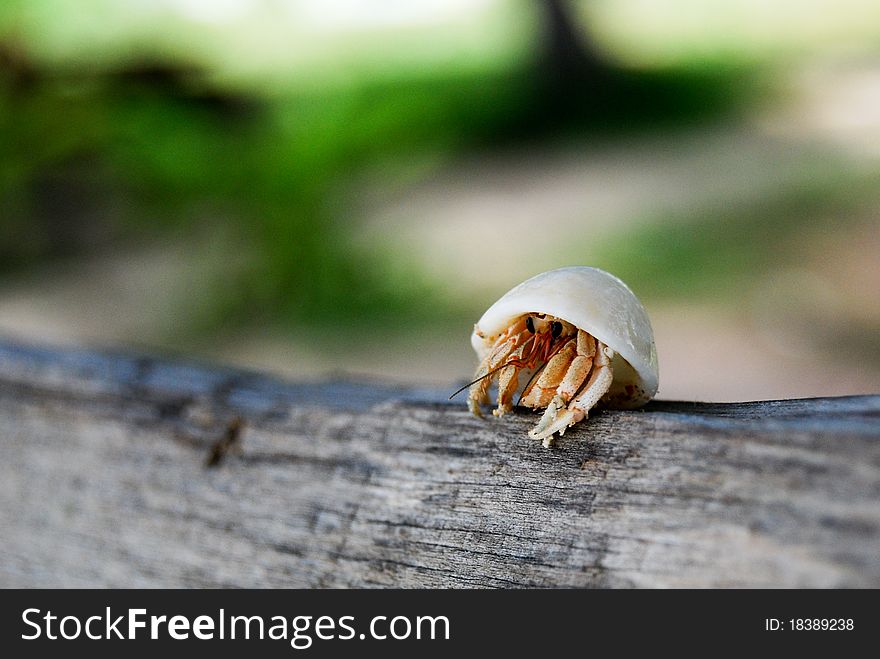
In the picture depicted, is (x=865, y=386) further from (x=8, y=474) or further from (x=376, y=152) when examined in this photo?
(x=8, y=474)

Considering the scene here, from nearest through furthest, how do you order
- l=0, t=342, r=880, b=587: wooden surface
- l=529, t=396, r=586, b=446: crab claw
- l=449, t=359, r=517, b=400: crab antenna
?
l=0, t=342, r=880, b=587: wooden surface
l=529, t=396, r=586, b=446: crab claw
l=449, t=359, r=517, b=400: crab antenna

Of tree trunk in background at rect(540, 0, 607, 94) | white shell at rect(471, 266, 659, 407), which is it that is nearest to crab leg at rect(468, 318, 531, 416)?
white shell at rect(471, 266, 659, 407)

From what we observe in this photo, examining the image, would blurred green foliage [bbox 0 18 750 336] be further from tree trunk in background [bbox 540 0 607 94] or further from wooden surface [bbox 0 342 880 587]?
tree trunk in background [bbox 540 0 607 94]

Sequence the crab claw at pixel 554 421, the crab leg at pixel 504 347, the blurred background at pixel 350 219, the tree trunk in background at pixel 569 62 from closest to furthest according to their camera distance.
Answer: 1. the crab claw at pixel 554 421
2. the crab leg at pixel 504 347
3. the blurred background at pixel 350 219
4. the tree trunk in background at pixel 569 62

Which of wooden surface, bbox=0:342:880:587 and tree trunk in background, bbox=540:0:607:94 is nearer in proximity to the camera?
wooden surface, bbox=0:342:880:587

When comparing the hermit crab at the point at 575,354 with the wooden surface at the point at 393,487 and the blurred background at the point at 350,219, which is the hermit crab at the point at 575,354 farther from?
the blurred background at the point at 350,219

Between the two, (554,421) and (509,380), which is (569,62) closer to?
(509,380)

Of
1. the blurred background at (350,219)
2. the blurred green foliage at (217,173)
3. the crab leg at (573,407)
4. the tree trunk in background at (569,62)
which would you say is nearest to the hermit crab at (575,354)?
the crab leg at (573,407)
